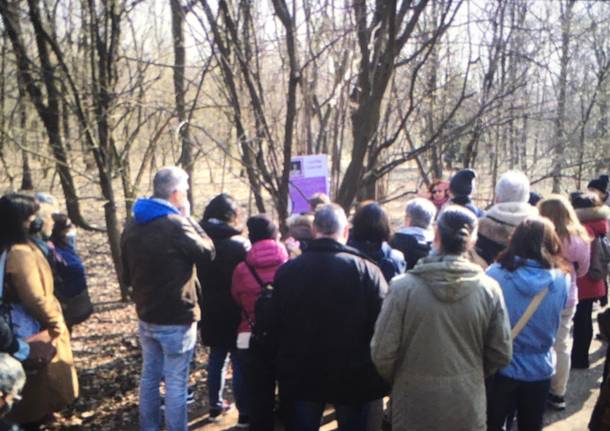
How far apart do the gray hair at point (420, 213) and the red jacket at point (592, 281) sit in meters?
1.80

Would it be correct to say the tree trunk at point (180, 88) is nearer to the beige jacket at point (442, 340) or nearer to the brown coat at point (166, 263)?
the brown coat at point (166, 263)

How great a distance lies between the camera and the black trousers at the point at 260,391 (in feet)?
12.3

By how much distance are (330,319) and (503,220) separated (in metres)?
1.71

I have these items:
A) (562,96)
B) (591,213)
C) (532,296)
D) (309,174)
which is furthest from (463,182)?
(562,96)

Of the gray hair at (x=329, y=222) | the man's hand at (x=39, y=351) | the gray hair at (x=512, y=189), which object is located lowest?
the man's hand at (x=39, y=351)

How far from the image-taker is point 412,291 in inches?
102

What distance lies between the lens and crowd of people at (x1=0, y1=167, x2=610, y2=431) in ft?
8.66

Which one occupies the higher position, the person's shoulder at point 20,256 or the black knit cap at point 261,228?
the black knit cap at point 261,228

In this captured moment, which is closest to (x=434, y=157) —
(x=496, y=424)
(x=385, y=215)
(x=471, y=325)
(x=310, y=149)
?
(x=310, y=149)

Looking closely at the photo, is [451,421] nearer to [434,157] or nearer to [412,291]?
[412,291]

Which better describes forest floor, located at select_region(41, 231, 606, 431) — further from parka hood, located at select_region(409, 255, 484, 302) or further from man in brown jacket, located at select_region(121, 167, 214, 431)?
parka hood, located at select_region(409, 255, 484, 302)

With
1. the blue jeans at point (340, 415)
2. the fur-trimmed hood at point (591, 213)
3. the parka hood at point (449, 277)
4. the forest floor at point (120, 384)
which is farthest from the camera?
the fur-trimmed hood at point (591, 213)

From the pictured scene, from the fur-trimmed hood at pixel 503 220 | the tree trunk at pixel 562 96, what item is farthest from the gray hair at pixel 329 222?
the tree trunk at pixel 562 96

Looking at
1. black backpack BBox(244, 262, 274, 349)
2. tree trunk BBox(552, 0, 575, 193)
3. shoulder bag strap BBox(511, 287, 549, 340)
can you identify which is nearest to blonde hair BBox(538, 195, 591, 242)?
shoulder bag strap BBox(511, 287, 549, 340)
